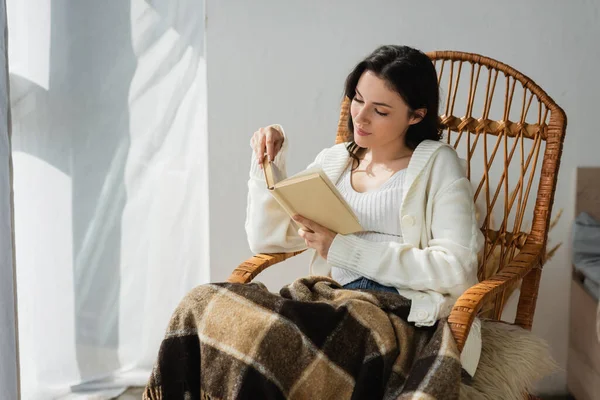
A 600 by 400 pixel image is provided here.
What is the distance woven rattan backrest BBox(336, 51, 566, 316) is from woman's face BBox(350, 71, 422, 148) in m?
0.20

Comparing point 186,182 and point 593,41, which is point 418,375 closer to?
point 186,182

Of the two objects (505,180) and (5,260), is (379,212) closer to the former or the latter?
(505,180)

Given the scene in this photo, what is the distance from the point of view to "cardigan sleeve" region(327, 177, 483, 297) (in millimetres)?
1391

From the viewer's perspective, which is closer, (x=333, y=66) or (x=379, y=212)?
(x=379, y=212)

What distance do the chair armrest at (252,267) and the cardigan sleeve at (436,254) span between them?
18 cm

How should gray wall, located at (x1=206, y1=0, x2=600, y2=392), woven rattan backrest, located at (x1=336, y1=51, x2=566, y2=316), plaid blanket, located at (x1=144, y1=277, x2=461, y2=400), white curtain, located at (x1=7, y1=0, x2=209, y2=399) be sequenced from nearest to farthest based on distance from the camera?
plaid blanket, located at (x1=144, y1=277, x2=461, y2=400), woven rattan backrest, located at (x1=336, y1=51, x2=566, y2=316), white curtain, located at (x1=7, y1=0, x2=209, y2=399), gray wall, located at (x1=206, y1=0, x2=600, y2=392)

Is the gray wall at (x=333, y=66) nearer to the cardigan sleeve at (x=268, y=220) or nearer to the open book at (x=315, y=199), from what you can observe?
the cardigan sleeve at (x=268, y=220)

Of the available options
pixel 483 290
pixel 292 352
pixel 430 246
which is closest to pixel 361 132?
pixel 430 246

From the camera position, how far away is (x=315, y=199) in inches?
54.6

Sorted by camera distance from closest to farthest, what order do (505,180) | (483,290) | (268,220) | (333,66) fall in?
(483,290), (268,220), (505,180), (333,66)

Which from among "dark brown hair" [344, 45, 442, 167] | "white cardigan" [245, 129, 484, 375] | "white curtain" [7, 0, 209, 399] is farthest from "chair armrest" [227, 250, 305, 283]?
"white curtain" [7, 0, 209, 399]

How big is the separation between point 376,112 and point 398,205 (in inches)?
8.1

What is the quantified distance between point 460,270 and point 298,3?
42.3 inches

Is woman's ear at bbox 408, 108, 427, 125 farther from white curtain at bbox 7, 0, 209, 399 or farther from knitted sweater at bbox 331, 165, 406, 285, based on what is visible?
white curtain at bbox 7, 0, 209, 399
